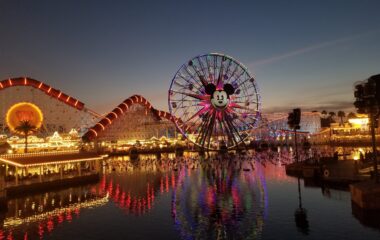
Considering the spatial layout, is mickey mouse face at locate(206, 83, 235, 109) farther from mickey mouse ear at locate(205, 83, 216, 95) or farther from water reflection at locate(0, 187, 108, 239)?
water reflection at locate(0, 187, 108, 239)

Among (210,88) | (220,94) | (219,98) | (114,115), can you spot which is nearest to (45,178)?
(210,88)

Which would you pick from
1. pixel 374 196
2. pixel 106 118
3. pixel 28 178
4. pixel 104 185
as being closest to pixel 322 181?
pixel 374 196

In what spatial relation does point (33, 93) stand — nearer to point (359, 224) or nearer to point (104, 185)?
point (104, 185)

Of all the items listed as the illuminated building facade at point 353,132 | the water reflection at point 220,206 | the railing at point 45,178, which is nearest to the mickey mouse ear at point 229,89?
the water reflection at point 220,206

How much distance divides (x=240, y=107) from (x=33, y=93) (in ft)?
159

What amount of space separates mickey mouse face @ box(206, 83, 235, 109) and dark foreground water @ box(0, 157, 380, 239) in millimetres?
39395

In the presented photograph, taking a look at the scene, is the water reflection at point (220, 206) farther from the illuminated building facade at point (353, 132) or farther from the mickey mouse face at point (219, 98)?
the illuminated building facade at point (353, 132)

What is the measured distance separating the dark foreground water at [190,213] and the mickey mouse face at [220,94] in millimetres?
39395

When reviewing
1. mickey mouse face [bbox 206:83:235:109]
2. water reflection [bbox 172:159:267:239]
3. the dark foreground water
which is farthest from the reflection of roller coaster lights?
mickey mouse face [bbox 206:83:235:109]

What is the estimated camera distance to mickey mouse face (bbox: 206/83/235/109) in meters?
83.4

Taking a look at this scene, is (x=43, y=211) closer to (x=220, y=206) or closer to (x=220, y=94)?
(x=220, y=206)

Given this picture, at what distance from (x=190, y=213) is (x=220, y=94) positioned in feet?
186

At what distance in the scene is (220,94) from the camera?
275ft

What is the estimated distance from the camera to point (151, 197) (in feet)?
123
